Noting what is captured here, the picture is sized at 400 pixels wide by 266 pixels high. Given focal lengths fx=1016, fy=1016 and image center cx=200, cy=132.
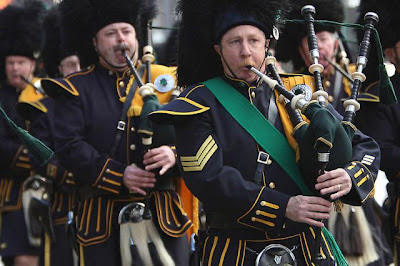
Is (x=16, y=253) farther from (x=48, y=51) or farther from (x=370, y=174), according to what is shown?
(x=370, y=174)

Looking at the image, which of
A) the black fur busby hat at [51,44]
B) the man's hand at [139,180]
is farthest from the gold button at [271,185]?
the black fur busby hat at [51,44]

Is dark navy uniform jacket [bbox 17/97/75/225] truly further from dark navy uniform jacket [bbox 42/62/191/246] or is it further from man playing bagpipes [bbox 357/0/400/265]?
man playing bagpipes [bbox 357/0/400/265]

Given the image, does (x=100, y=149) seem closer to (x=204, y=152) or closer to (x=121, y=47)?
(x=121, y=47)

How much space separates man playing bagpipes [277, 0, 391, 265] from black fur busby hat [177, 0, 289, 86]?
1.48 meters

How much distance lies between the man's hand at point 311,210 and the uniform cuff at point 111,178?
6.15ft

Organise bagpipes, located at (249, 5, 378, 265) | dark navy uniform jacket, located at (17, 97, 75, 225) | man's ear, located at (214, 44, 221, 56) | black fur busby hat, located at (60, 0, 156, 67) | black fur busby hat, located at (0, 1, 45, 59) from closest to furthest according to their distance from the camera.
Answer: bagpipes, located at (249, 5, 378, 265)
man's ear, located at (214, 44, 221, 56)
black fur busby hat, located at (60, 0, 156, 67)
dark navy uniform jacket, located at (17, 97, 75, 225)
black fur busby hat, located at (0, 1, 45, 59)

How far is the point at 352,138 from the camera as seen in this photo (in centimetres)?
470

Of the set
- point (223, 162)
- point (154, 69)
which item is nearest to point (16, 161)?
point (154, 69)

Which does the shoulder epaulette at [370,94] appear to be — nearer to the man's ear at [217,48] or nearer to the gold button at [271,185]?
the man's ear at [217,48]

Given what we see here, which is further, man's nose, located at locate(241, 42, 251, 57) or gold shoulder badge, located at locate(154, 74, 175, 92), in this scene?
gold shoulder badge, located at locate(154, 74, 175, 92)

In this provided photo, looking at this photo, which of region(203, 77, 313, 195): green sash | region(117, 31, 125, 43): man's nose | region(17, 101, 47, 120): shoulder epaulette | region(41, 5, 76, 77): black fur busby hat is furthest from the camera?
region(41, 5, 76, 77): black fur busby hat

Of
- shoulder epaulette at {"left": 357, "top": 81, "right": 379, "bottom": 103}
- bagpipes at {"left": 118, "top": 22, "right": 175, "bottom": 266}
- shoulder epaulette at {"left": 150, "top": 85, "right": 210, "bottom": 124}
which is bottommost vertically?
bagpipes at {"left": 118, "top": 22, "right": 175, "bottom": 266}

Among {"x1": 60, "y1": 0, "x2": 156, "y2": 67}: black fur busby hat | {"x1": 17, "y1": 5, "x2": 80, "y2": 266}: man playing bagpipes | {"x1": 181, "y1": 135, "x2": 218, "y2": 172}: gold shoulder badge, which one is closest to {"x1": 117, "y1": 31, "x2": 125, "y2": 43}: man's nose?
{"x1": 60, "y1": 0, "x2": 156, "y2": 67}: black fur busby hat

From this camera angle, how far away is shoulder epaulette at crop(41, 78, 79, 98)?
21.1 ft
